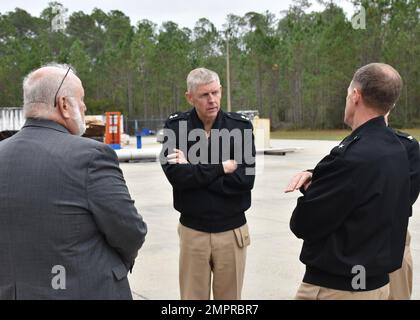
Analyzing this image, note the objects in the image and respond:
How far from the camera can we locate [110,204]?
7.77ft

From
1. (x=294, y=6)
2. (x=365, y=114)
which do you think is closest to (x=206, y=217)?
(x=365, y=114)

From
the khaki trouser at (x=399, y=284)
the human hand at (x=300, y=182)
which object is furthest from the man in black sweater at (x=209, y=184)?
the khaki trouser at (x=399, y=284)

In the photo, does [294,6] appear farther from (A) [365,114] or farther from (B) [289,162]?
(A) [365,114]

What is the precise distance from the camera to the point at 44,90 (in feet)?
8.01

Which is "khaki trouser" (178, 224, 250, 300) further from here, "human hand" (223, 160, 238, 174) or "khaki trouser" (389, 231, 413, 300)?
"khaki trouser" (389, 231, 413, 300)

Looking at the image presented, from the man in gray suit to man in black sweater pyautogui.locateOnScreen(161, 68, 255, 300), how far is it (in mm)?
1302

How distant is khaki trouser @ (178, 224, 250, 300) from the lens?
3801 millimetres

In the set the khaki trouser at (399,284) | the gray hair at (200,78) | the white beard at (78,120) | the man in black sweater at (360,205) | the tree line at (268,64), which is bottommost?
the khaki trouser at (399,284)

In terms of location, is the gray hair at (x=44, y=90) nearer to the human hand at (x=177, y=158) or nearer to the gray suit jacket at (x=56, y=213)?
the gray suit jacket at (x=56, y=213)

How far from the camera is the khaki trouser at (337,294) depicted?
2723 millimetres

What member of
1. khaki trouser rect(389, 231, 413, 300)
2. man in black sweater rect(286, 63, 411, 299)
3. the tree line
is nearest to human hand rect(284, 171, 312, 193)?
man in black sweater rect(286, 63, 411, 299)

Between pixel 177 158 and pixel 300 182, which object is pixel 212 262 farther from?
pixel 300 182

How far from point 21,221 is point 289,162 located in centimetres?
1779

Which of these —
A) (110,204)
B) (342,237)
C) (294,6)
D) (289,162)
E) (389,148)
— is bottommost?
(289,162)
